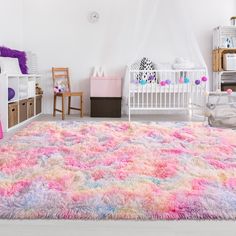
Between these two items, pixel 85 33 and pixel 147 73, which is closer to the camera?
pixel 147 73

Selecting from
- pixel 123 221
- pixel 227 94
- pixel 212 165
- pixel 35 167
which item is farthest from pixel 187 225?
pixel 227 94

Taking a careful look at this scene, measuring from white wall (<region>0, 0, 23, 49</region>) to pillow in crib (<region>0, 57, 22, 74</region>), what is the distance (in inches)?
12.9

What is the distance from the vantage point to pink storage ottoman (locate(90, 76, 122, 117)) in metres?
5.50

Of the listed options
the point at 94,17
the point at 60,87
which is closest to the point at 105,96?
the point at 60,87

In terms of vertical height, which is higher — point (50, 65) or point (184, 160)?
point (50, 65)

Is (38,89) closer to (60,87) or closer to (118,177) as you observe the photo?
(60,87)

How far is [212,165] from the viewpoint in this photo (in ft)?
7.07

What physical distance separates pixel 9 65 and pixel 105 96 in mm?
1548

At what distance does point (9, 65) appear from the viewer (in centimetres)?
460

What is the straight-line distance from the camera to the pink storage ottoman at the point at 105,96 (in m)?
5.50

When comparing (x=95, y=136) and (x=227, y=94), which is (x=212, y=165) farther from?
(x=227, y=94)

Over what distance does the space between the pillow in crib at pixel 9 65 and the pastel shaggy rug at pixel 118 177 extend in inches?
57.5

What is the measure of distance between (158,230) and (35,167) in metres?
0.98

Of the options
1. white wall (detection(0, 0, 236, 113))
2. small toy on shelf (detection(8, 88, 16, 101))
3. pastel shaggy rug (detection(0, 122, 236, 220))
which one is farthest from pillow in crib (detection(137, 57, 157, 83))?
pastel shaggy rug (detection(0, 122, 236, 220))
